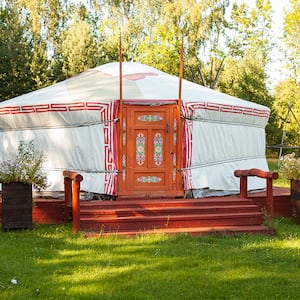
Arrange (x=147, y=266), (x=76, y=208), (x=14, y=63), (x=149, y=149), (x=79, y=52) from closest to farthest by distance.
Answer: (x=147, y=266)
(x=76, y=208)
(x=149, y=149)
(x=14, y=63)
(x=79, y=52)

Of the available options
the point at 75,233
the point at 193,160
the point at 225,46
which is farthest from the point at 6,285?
the point at 225,46

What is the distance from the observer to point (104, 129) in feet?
22.8

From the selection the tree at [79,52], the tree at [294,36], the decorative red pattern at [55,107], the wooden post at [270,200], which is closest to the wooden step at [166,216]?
the wooden post at [270,200]

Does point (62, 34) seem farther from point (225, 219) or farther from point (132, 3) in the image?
point (225, 219)

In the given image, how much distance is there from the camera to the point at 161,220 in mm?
6070

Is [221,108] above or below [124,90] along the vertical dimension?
below

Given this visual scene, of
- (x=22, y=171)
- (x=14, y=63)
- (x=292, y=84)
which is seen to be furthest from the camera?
(x=292, y=84)

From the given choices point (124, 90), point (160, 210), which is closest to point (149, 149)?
point (124, 90)

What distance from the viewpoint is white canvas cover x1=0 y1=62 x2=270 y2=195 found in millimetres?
6934

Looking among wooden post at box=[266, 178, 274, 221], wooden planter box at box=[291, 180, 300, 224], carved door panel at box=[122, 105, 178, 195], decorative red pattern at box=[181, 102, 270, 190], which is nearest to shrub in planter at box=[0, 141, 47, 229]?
carved door panel at box=[122, 105, 178, 195]

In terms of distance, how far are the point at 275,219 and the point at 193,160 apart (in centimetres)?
125

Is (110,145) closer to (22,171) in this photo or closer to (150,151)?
(150,151)

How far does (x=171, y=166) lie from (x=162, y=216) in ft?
3.65

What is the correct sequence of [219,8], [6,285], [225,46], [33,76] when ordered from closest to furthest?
[6,285] < [33,76] < [219,8] < [225,46]
